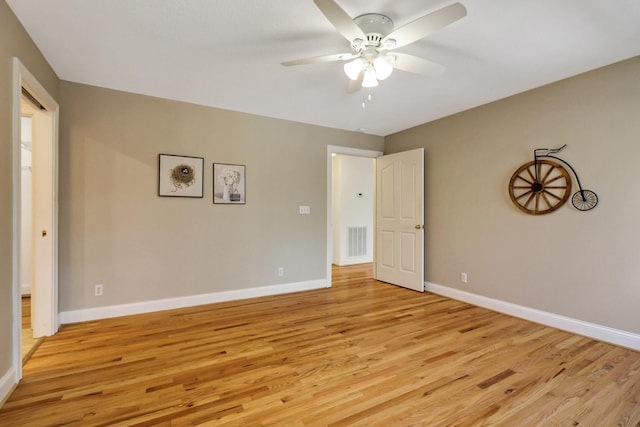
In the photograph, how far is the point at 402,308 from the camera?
351cm

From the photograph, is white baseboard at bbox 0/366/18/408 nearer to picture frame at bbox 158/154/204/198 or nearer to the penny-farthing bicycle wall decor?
picture frame at bbox 158/154/204/198

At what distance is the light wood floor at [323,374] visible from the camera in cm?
167

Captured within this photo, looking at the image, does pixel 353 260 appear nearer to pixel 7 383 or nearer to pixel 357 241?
pixel 357 241

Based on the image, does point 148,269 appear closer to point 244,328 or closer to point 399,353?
point 244,328

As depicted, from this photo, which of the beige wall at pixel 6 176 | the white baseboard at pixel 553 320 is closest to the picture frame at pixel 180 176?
the beige wall at pixel 6 176

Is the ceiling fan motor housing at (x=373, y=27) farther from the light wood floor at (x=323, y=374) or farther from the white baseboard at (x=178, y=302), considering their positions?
the white baseboard at (x=178, y=302)

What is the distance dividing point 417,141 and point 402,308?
2447mm

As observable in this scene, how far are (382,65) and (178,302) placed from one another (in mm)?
3248

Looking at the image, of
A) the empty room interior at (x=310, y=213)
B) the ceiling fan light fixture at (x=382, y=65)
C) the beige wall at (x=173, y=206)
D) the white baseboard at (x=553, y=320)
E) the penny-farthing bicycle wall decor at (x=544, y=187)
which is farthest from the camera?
the beige wall at (x=173, y=206)

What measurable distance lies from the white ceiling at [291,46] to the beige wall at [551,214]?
30 centimetres

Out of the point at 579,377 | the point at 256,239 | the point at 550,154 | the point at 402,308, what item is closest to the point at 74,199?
the point at 256,239

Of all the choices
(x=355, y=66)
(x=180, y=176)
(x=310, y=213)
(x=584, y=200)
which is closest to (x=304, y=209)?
(x=310, y=213)

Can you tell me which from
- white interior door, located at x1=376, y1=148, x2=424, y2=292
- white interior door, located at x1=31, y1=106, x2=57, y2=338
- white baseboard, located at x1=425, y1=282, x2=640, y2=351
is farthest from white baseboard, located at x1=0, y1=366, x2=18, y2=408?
white baseboard, located at x1=425, y1=282, x2=640, y2=351

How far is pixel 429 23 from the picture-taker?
1633 millimetres
